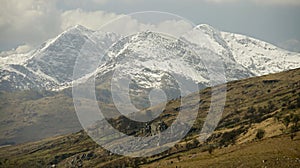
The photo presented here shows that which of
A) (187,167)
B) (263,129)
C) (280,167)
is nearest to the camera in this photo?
(280,167)

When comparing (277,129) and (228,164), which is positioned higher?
(277,129)

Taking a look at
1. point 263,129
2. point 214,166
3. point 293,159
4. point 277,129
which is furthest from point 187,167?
point 263,129

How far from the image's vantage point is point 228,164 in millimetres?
78750

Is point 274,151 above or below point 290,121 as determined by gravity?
below

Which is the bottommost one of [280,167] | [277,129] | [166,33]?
[280,167]

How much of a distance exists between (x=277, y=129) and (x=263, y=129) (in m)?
18.6

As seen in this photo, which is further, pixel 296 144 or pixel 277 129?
pixel 277 129

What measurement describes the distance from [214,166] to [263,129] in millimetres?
113460

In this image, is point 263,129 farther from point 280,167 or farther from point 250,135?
point 280,167

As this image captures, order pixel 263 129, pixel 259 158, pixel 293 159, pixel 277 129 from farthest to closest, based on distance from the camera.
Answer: pixel 263 129 < pixel 277 129 < pixel 259 158 < pixel 293 159

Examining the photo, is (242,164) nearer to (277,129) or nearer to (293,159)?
(293,159)

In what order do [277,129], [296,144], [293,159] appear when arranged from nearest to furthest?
[293,159], [296,144], [277,129]

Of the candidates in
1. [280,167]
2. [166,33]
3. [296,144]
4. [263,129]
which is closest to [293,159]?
[280,167]

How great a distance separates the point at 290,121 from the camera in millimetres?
177000
